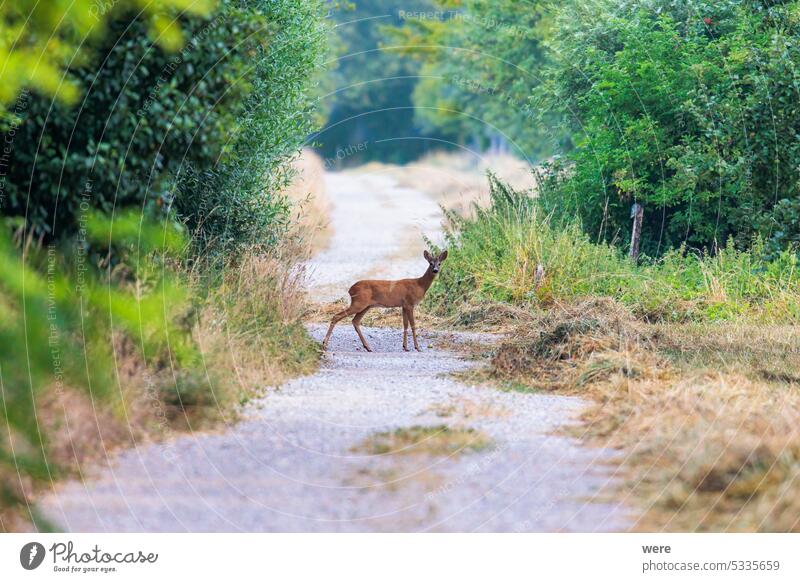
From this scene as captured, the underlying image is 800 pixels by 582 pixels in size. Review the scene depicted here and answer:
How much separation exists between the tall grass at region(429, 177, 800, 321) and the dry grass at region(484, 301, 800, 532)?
1053 millimetres

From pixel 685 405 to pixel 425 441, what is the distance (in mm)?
1812

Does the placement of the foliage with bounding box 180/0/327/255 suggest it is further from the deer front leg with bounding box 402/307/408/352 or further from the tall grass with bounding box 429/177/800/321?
the tall grass with bounding box 429/177/800/321

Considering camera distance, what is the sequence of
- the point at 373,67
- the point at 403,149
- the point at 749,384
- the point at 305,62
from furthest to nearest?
the point at 403,149
the point at 373,67
the point at 305,62
the point at 749,384

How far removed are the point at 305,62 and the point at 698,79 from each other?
5.43 metres

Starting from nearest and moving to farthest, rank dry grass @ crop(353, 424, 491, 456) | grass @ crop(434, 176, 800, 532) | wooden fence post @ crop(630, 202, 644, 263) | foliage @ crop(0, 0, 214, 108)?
foliage @ crop(0, 0, 214, 108)
grass @ crop(434, 176, 800, 532)
dry grass @ crop(353, 424, 491, 456)
wooden fence post @ crop(630, 202, 644, 263)

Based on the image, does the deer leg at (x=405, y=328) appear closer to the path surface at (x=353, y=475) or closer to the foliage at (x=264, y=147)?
the foliage at (x=264, y=147)

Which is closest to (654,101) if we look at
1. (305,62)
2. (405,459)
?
(305,62)

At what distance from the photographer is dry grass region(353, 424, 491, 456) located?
6.73 m

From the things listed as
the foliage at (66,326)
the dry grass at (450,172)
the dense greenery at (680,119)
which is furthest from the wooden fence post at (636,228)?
the dry grass at (450,172)

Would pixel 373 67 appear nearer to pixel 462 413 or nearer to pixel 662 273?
pixel 662 273

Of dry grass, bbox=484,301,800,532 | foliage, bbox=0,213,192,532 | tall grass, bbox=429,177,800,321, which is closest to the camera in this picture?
foliage, bbox=0,213,192,532

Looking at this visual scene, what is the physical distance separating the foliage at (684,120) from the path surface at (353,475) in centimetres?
694

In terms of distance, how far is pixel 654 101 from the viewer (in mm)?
16234

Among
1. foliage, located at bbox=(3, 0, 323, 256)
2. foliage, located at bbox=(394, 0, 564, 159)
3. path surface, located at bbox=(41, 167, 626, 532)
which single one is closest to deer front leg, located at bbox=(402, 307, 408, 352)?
foliage, located at bbox=(3, 0, 323, 256)
